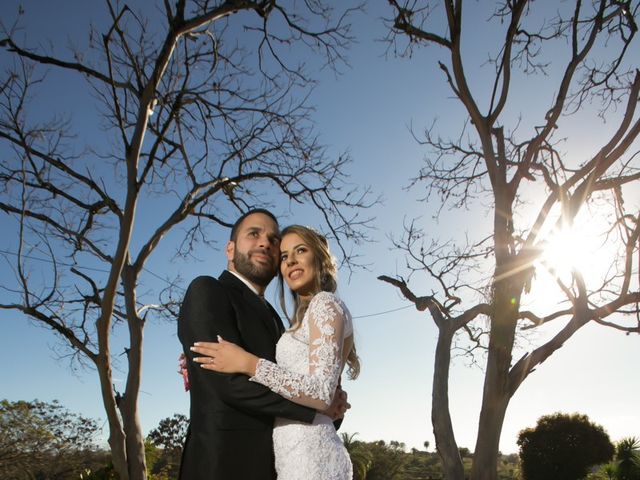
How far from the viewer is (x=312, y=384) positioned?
219 centimetres

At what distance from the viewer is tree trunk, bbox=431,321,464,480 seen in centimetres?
859

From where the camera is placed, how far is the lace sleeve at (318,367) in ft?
7.09

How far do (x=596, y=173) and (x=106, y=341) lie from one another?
26.9 ft

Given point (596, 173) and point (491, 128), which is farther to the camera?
point (491, 128)

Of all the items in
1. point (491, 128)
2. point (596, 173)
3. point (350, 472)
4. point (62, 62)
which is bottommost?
point (350, 472)

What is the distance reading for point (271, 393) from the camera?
2.17 metres

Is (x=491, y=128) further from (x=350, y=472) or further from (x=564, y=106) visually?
(x=350, y=472)

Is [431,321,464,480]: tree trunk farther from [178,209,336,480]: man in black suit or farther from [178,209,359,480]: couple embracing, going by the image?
[178,209,336,480]: man in black suit

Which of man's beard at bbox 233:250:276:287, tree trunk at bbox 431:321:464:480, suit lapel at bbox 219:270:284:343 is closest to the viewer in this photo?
suit lapel at bbox 219:270:284:343

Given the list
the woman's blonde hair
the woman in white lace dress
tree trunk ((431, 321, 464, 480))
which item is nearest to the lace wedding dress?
the woman in white lace dress

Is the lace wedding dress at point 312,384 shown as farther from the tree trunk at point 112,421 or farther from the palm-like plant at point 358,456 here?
the palm-like plant at point 358,456

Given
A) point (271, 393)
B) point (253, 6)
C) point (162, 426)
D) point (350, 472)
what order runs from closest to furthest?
point (271, 393) → point (350, 472) → point (253, 6) → point (162, 426)

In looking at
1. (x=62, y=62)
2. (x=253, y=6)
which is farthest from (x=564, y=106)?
(x=62, y=62)

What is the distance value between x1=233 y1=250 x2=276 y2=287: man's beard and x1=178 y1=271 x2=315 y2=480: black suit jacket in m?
0.18
